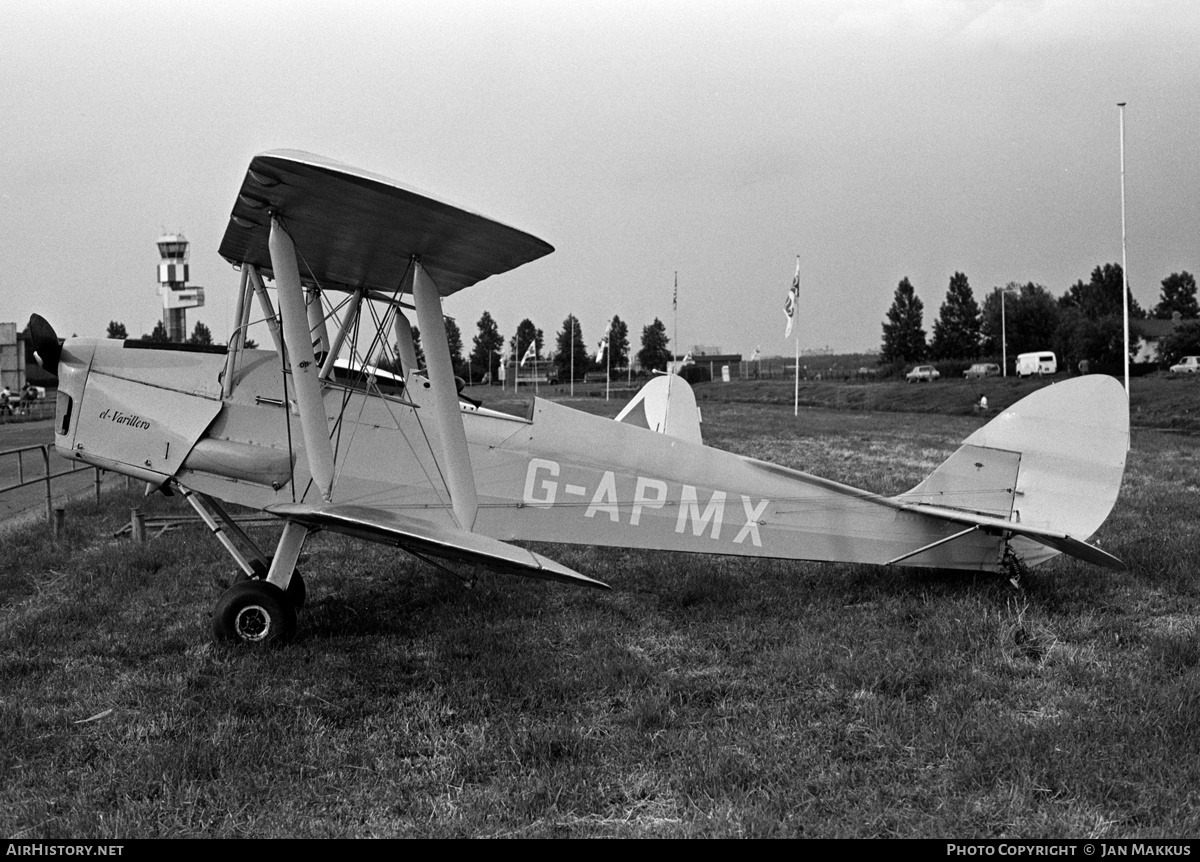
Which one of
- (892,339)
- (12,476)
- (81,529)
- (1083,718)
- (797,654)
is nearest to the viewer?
(1083,718)

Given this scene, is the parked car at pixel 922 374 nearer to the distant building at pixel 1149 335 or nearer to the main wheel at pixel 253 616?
the distant building at pixel 1149 335

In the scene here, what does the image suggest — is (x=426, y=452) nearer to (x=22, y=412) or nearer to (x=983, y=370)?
(x=22, y=412)

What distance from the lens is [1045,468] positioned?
19.8 feet

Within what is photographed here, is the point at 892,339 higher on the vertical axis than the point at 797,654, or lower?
higher

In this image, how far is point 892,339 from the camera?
269ft

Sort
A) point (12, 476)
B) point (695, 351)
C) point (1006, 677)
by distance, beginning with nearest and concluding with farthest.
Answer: point (1006, 677) → point (12, 476) → point (695, 351)

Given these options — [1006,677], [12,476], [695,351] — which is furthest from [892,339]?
[1006,677]

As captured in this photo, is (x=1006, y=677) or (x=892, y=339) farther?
(x=892, y=339)

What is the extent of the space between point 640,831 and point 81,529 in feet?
28.7

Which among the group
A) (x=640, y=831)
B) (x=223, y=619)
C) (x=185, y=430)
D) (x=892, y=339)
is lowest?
(x=640, y=831)

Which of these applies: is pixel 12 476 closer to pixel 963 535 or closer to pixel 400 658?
pixel 400 658

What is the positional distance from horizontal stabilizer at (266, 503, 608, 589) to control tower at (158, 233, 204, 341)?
76.2 m

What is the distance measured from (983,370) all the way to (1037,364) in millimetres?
5743

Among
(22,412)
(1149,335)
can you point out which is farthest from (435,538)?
(1149,335)
